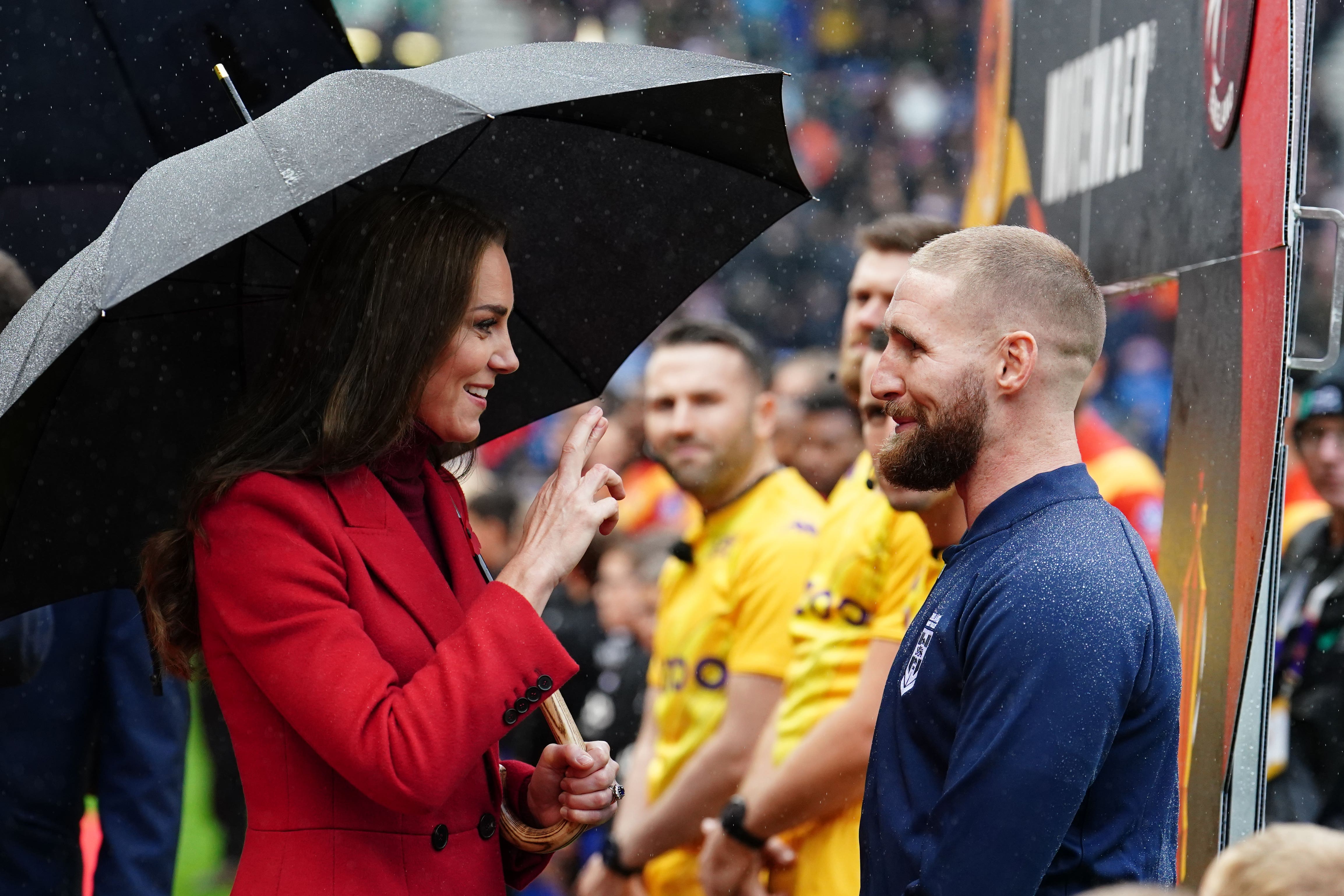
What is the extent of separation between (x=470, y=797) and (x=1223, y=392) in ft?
5.26

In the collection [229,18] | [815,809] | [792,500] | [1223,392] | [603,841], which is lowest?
[603,841]

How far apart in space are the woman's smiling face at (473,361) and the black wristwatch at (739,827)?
2.03m

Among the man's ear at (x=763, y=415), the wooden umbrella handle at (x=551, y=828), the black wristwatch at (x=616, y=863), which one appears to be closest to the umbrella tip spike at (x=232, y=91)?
the wooden umbrella handle at (x=551, y=828)

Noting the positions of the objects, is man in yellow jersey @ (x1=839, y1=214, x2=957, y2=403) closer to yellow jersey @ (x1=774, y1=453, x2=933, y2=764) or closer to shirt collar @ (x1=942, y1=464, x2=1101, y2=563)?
yellow jersey @ (x1=774, y1=453, x2=933, y2=764)

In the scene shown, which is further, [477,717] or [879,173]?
[879,173]

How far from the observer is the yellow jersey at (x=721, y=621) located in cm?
417

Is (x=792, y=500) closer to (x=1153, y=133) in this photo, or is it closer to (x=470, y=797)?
(x=1153, y=133)

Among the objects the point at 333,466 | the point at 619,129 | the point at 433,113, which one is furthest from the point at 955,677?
the point at 619,129

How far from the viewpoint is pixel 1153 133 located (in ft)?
9.82

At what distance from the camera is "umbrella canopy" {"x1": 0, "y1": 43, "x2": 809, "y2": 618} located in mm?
1816

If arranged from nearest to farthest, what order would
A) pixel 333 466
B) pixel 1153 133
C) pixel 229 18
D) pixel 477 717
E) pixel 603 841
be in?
1. pixel 477 717
2. pixel 333 466
3. pixel 229 18
4. pixel 1153 133
5. pixel 603 841

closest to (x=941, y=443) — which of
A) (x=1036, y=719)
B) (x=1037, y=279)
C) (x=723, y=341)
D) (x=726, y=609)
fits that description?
(x=1037, y=279)

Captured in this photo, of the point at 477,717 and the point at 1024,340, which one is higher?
the point at 1024,340

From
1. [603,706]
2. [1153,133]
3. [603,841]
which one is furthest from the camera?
[603,706]
